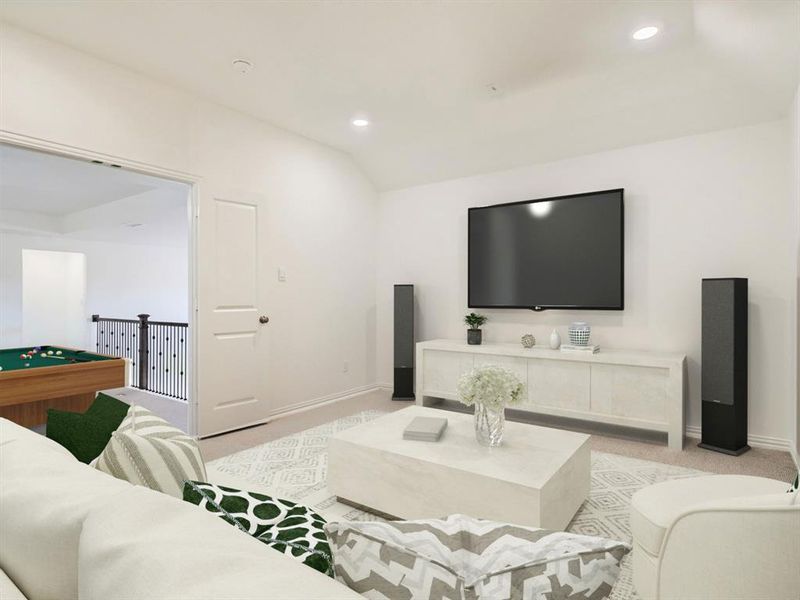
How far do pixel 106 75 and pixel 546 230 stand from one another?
12.3 feet

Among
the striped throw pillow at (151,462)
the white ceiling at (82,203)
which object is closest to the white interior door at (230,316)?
the white ceiling at (82,203)

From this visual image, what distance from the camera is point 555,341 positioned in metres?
4.27

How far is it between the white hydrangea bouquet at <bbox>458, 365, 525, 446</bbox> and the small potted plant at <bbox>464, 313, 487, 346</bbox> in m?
2.29

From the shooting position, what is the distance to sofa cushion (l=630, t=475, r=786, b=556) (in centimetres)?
154

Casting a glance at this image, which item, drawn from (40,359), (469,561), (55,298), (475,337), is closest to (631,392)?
(475,337)

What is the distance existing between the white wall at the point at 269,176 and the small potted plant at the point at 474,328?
1.38m

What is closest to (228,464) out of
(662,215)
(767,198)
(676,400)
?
(676,400)

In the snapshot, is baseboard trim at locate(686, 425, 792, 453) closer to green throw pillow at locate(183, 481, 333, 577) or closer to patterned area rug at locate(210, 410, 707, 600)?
patterned area rug at locate(210, 410, 707, 600)

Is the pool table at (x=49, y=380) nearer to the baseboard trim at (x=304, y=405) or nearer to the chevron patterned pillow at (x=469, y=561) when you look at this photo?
the baseboard trim at (x=304, y=405)

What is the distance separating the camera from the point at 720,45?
292 centimetres

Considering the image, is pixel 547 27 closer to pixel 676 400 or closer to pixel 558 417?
pixel 676 400

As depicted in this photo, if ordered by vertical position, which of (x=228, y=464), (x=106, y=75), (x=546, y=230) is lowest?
(x=228, y=464)

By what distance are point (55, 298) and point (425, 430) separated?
28.6 feet

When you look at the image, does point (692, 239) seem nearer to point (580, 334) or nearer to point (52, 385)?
point (580, 334)
